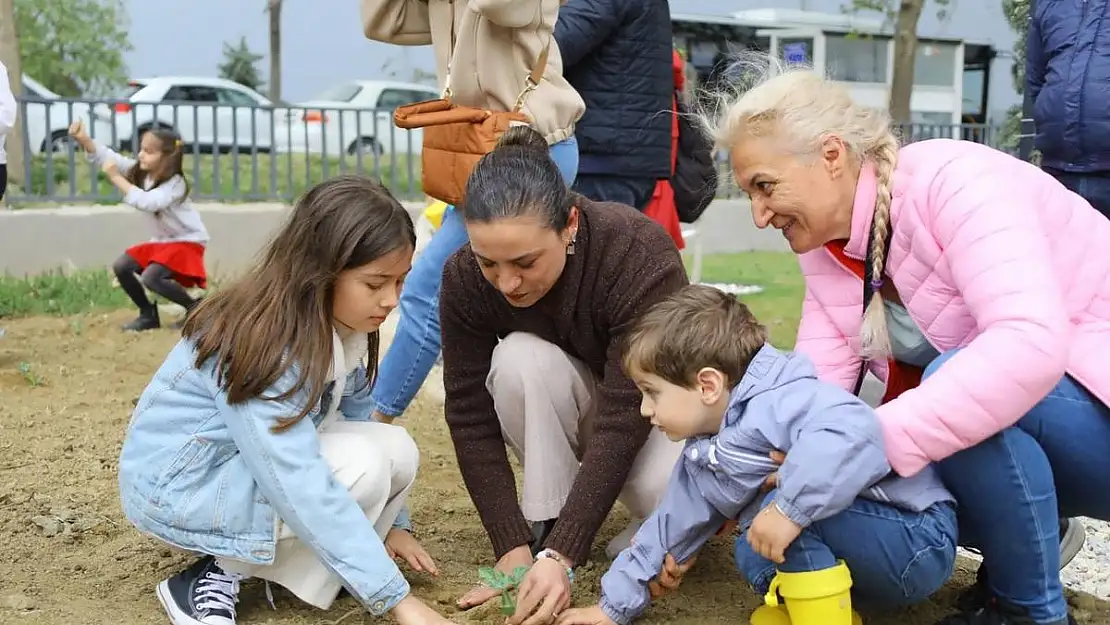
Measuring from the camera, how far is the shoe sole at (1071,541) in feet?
8.92

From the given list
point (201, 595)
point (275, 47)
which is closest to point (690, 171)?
point (201, 595)

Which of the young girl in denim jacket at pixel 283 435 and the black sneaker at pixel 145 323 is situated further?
the black sneaker at pixel 145 323

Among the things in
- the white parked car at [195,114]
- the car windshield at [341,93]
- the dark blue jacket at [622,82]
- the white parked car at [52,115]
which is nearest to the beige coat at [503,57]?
the dark blue jacket at [622,82]

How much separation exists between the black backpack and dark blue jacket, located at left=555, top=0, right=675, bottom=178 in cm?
45

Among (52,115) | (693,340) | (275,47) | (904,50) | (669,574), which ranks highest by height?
(275,47)

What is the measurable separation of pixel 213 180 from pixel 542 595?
711 centimetres

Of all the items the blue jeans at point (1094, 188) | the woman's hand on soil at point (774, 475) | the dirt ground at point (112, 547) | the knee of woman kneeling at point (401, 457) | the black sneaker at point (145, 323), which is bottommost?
the black sneaker at point (145, 323)

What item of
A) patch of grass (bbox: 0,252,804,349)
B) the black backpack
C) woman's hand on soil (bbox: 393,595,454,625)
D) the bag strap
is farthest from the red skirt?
woman's hand on soil (bbox: 393,595,454,625)

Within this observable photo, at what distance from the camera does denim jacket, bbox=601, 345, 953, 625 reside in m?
1.96

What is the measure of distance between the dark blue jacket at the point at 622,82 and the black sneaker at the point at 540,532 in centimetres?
148

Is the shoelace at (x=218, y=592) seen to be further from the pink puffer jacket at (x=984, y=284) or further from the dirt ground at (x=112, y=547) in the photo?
the pink puffer jacket at (x=984, y=284)

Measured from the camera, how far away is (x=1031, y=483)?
208 centimetres

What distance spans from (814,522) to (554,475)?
0.72 meters

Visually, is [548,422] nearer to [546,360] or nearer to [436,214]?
[546,360]
